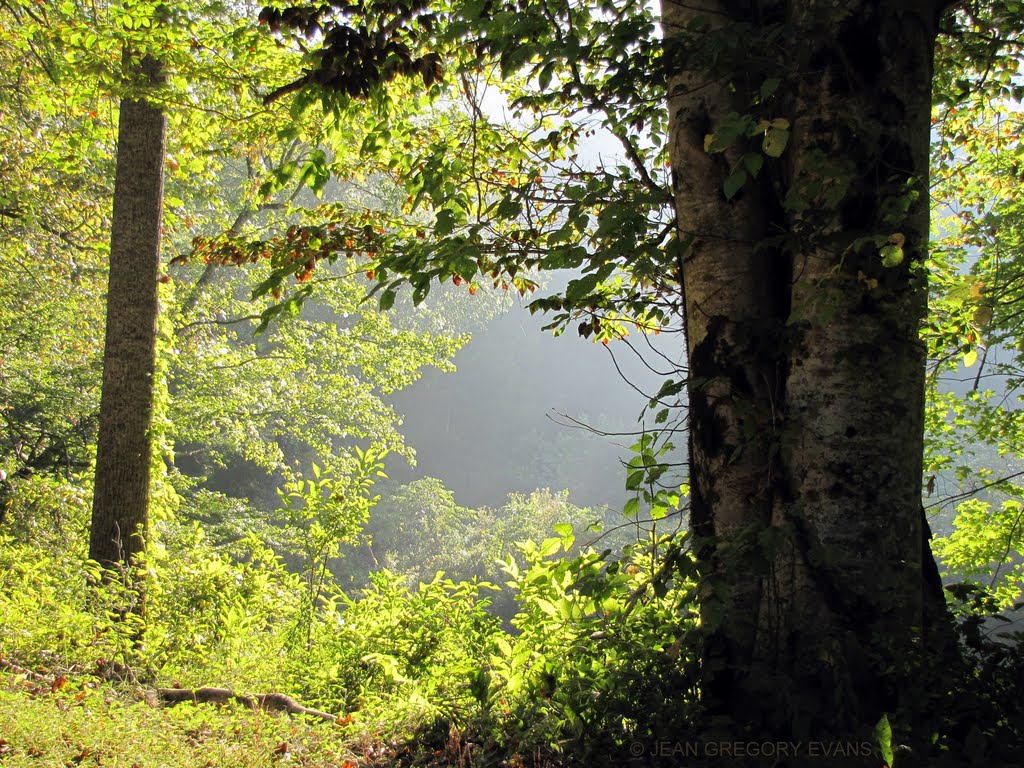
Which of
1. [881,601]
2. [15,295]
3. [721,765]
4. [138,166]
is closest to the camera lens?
[721,765]

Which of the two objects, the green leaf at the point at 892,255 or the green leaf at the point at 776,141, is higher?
the green leaf at the point at 776,141

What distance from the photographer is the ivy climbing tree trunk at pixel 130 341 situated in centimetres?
519

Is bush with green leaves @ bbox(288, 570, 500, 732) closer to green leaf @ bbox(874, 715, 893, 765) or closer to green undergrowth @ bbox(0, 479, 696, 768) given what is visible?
green undergrowth @ bbox(0, 479, 696, 768)

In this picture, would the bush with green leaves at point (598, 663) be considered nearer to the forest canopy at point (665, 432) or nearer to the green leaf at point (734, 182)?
the forest canopy at point (665, 432)

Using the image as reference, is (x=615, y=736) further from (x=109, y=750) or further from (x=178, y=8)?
(x=178, y=8)

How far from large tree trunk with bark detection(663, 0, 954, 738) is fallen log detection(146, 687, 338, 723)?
1946 mm

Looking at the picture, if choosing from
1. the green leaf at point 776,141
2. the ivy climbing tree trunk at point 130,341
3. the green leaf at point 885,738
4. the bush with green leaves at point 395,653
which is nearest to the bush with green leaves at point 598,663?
the bush with green leaves at point 395,653

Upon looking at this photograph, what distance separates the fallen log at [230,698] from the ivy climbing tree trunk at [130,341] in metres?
1.90

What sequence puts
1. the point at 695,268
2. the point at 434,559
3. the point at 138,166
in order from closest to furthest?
the point at 695,268 → the point at 138,166 → the point at 434,559

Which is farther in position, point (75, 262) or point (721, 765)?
point (75, 262)

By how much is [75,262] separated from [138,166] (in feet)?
17.6

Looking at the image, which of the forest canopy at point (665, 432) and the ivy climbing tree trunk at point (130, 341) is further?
the ivy climbing tree trunk at point (130, 341)

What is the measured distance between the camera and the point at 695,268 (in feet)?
9.02

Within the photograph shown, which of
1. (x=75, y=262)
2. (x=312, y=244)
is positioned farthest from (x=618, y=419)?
(x=312, y=244)
